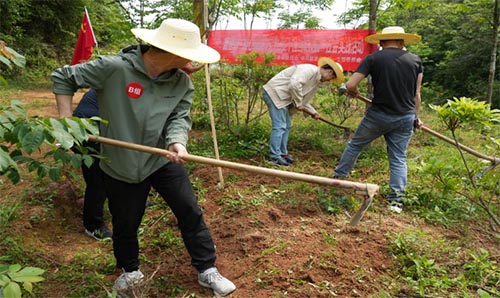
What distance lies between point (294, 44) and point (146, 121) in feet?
14.3

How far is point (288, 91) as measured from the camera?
16.4 feet

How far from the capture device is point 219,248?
309 cm

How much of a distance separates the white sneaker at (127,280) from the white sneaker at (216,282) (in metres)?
0.41

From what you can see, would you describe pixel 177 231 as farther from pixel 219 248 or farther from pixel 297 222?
pixel 297 222

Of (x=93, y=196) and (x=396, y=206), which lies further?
(x=396, y=206)

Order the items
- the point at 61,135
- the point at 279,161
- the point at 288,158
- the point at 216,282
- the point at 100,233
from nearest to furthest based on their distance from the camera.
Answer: the point at 61,135 < the point at 216,282 < the point at 100,233 < the point at 279,161 < the point at 288,158

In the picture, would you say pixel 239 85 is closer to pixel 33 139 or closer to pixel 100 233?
pixel 100 233

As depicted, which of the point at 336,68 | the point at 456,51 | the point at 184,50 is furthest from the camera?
the point at 456,51

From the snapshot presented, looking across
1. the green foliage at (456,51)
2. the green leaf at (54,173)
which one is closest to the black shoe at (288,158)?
the green leaf at (54,173)

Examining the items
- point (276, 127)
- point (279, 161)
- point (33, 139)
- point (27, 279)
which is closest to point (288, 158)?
point (279, 161)

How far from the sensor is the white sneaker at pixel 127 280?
8.20 ft

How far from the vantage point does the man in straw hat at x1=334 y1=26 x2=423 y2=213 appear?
12.6 ft

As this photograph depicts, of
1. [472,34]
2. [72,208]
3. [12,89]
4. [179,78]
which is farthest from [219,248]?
[472,34]

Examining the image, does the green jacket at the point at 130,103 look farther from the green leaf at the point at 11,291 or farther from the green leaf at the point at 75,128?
the green leaf at the point at 11,291
